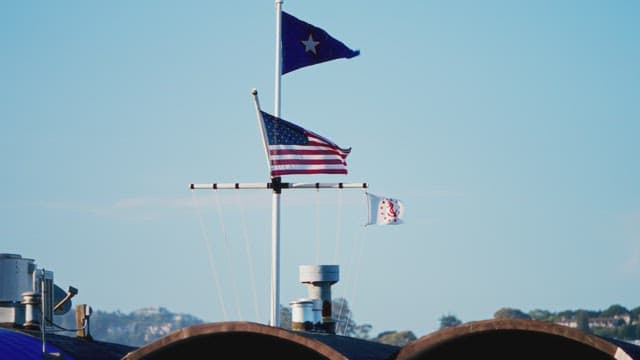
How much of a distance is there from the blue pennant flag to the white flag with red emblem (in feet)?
12.6

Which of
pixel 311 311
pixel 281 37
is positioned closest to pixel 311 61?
pixel 281 37

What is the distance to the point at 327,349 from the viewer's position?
3059cm

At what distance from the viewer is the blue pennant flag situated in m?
43.8

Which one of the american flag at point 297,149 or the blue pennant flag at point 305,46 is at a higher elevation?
the blue pennant flag at point 305,46

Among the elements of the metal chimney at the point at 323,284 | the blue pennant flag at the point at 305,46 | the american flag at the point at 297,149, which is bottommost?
the metal chimney at the point at 323,284

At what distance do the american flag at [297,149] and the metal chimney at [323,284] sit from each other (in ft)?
11.3

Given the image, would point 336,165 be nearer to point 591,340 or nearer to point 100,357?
point 100,357

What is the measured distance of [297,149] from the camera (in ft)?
133

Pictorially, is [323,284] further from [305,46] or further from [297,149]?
[305,46]

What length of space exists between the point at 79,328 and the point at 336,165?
28.5ft

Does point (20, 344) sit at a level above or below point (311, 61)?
below

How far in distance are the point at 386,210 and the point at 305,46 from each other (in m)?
4.76

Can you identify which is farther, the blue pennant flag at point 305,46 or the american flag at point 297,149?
the blue pennant flag at point 305,46

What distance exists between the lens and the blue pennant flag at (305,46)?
144 ft
